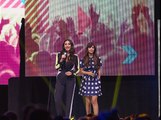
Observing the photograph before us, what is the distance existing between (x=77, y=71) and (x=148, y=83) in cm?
88

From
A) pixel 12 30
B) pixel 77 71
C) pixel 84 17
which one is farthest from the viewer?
pixel 12 30

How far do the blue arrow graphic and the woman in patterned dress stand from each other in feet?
1.08

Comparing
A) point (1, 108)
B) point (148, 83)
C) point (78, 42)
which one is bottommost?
point (1, 108)

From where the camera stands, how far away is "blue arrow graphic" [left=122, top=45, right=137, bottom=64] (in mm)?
5499

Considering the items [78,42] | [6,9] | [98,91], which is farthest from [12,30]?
[98,91]

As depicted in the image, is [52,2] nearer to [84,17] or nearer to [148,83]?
[84,17]

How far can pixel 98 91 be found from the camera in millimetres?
5691

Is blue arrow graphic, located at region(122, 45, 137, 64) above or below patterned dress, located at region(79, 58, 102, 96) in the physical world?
above

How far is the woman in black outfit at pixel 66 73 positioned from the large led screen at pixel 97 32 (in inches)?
14.4

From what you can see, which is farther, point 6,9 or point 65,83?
point 6,9

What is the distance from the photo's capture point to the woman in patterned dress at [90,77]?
5.55m

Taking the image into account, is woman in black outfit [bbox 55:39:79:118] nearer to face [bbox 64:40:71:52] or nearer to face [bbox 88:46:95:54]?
face [bbox 64:40:71:52]

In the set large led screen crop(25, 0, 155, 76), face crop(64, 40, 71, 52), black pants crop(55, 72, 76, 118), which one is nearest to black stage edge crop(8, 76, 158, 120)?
large led screen crop(25, 0, 155, 76)

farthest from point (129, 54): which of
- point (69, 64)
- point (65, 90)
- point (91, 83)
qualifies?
point (65, 90)
